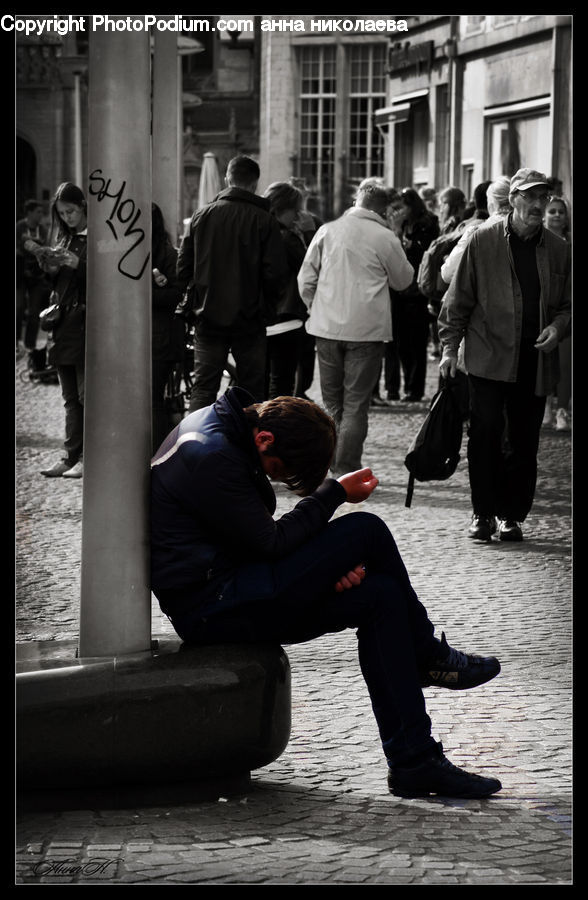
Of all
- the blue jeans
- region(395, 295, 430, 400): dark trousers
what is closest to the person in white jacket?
the blue jeans

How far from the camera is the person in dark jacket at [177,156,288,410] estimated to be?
9305 mm

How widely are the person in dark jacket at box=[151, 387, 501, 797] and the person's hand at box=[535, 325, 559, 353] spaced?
3.59 meters

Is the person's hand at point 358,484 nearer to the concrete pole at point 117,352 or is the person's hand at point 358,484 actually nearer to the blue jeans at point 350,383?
the concrete pole at point 117,352

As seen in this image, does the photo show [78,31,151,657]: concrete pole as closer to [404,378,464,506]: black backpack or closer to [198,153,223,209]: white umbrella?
[404,378,464,506]: black backpack

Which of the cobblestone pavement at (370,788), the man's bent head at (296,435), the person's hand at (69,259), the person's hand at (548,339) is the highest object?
the person's hand at (69,259)

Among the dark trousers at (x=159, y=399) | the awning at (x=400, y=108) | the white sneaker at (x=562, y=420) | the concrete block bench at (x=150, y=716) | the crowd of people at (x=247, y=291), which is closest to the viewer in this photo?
the concrete block bench at (x=150, y=716)

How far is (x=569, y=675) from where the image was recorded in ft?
17.7

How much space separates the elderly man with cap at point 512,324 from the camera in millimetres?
7637

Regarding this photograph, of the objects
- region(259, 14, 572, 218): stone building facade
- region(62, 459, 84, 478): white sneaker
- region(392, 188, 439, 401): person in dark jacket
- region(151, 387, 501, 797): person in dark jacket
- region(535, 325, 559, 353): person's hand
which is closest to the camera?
region(151, 387, 501, 797): person in dark jacket

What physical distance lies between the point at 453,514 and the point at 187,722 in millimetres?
5086

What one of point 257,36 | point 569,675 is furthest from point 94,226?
point 257,36

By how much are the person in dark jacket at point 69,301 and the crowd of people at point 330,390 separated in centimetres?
2
